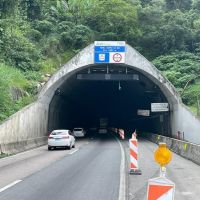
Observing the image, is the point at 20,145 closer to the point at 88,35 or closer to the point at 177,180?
the point at 177,180

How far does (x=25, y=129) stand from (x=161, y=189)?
89.4 feet

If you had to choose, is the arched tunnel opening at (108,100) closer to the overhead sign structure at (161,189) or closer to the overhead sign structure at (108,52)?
the overhead sign structure at (108,52)

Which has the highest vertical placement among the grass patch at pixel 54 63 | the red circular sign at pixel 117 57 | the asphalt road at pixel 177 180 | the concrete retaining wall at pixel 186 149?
the grass patch at pixel 54 63

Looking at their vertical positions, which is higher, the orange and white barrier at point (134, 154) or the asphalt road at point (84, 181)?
the orange and white barrier at point (134, 154)

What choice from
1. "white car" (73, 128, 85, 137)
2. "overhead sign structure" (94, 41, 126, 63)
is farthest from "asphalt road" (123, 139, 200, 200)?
"white car" (73, 128, 85, 137)

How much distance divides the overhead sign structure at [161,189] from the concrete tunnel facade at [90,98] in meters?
19.5

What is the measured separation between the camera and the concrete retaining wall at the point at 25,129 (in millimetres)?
26325

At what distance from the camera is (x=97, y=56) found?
39.2 metres

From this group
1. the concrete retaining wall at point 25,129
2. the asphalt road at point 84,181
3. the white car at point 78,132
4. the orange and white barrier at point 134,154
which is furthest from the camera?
the white car at point 78,132

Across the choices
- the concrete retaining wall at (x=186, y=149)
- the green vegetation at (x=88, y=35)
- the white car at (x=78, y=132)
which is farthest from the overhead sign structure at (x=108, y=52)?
the white car at (x=78, y=132)

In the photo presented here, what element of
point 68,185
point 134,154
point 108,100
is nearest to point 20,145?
point 134,154

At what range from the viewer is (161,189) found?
18.7ft

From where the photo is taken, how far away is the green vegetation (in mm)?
44344

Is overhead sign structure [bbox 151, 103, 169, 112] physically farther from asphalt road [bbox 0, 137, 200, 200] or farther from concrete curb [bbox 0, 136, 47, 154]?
asphalt road [bbox 0, 137, 200, 200]
